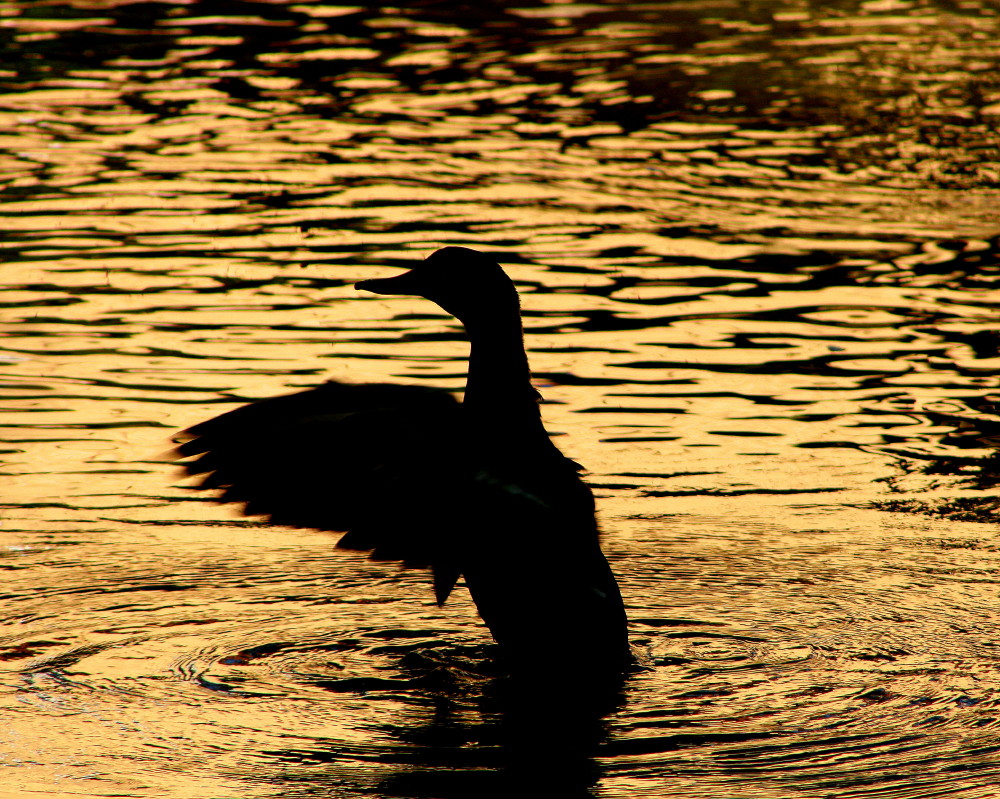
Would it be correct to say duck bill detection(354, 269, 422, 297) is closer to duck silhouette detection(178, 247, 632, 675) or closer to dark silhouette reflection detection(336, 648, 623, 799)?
duck silhouette detection(178, 247, 632, 675)

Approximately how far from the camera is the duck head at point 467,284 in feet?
20.7

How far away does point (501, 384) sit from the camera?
247 inches

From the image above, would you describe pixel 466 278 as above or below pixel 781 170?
above

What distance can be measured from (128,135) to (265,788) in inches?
463

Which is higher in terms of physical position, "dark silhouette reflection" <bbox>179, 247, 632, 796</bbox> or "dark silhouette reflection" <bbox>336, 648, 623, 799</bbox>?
"dark silhouette reflection" <bbox>179, 247, 632, 796</bbox>

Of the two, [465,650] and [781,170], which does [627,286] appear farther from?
Answer: [465,650]

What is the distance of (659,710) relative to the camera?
6.14m

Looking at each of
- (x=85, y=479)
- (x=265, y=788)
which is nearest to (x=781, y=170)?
(x=85, y=479)

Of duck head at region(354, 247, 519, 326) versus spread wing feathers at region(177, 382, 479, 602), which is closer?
spread wing feathers at region(177, 382, 479, 602)

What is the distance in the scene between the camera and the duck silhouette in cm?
Result: 607

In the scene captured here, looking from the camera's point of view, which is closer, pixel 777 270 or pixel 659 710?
pixel 659 710

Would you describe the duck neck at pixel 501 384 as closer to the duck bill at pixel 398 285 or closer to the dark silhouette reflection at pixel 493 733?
the duck bill at pixel 398 285

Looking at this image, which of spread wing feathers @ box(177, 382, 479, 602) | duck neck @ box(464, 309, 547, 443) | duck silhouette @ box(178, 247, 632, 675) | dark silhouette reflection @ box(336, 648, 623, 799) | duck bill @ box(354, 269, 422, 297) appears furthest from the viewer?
duck bill @ box(354, 269, 422, 297)

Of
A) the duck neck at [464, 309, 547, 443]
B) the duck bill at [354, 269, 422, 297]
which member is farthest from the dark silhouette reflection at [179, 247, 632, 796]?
the duck bill at [354, 269, 422, 297]
